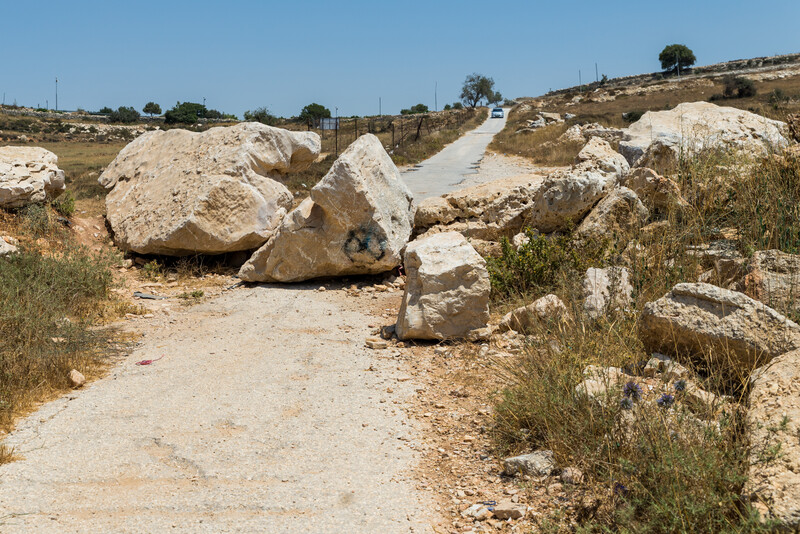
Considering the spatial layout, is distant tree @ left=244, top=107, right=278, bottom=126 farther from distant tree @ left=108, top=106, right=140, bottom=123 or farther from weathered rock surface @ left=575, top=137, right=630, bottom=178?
weathered rock surface @ left=575, top=137, right=630, bottom=178

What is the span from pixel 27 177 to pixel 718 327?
31.1 feet

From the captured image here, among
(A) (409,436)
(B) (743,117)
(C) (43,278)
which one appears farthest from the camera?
(B) (743,117)

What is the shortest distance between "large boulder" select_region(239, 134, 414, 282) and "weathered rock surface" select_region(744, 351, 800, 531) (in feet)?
16.8

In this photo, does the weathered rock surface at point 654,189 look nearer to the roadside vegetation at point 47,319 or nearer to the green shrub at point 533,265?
the green shrub at point 533,265

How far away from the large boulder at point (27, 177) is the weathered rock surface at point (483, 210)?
5.59 metres

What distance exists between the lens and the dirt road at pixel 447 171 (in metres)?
15.6

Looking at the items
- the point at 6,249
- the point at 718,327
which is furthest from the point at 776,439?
the point at 6,249

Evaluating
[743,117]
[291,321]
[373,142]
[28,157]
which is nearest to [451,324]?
[291,321]

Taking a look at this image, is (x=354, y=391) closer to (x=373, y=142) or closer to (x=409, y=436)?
(x=409, y=436)

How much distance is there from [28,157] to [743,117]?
35.6 feet

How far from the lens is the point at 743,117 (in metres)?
9.92

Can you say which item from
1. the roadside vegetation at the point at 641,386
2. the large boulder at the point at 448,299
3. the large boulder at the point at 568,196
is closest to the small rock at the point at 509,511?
the roadside vegetation at the point at 641,386

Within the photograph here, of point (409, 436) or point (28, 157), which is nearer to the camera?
point (409, 436)

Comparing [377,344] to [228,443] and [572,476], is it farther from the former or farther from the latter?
[572,476]
